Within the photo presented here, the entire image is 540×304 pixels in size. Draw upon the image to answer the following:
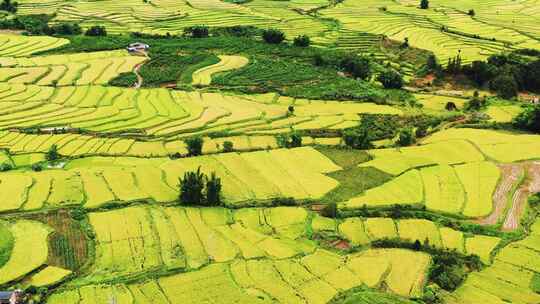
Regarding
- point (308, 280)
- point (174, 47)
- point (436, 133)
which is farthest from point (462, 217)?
point (174, 47)

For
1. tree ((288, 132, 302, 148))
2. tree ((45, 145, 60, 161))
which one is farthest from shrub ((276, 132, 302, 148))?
tree ((45, 145, 60, 161))

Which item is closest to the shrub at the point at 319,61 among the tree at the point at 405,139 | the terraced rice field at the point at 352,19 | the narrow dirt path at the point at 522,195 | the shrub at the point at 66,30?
the terraced rice field at the point at 352,19

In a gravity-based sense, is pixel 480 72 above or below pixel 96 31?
below

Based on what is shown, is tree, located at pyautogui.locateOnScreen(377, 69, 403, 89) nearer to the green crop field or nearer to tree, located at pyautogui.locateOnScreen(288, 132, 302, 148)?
the green crop field

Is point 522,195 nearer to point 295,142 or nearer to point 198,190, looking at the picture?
point 295,142

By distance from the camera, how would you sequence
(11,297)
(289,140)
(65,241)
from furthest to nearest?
(289,140), (65,241), (11,297)

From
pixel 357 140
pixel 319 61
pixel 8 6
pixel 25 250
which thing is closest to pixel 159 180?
pixel 25 250

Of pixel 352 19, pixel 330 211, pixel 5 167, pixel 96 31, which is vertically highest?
pixel 352 19

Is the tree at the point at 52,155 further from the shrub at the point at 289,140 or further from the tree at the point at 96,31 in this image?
the tree at the point at 96,31
